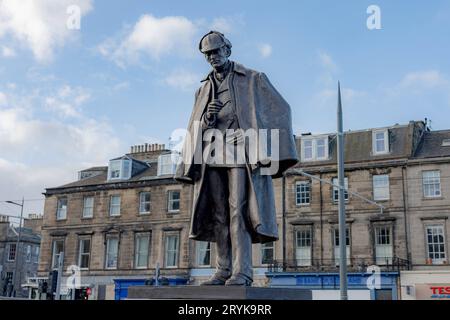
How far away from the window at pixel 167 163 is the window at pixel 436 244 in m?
16.0

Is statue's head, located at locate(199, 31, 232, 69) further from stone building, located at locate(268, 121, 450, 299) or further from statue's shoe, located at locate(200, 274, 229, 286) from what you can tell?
stone building, located at locate(268, 121, 450, 299)

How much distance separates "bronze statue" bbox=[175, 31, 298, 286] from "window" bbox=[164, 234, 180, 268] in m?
31.2

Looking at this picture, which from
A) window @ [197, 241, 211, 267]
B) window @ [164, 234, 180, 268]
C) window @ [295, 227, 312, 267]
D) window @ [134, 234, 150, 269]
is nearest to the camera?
window @ [295, 227, 312, 267]

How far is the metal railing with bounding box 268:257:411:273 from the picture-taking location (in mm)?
30562

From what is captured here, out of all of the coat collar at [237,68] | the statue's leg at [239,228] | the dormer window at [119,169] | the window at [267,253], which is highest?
the dormer window at [119,169]

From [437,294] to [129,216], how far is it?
18.9 m

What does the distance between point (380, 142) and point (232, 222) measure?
2926 centimetres

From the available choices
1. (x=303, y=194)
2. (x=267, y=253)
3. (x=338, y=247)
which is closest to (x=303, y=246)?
(x=338, y=247)

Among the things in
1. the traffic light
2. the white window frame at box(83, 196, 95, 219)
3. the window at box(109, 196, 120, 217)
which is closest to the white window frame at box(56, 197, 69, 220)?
the white window frame at box(83, 196, 95, 219)

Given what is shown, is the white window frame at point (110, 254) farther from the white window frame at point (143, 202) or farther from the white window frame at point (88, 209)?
the white window frame at point (143, 202)

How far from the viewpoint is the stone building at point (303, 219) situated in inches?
1214

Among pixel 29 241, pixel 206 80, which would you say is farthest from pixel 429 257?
pixel 29 241

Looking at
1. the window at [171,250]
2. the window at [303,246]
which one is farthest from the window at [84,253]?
the window at [303,246]
